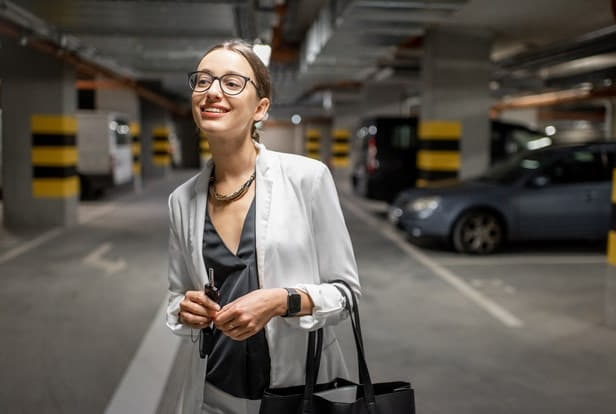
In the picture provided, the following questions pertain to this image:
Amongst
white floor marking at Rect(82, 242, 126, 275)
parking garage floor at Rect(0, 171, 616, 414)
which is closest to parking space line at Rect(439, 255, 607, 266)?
parking garage floor at Rect(0, 171, 616, 414)

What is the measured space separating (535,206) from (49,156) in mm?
7872

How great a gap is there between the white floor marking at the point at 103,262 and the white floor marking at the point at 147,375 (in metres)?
2.43

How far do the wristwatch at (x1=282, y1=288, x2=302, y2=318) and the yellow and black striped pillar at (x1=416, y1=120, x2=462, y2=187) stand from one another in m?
9.53

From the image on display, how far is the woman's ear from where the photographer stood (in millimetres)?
1806

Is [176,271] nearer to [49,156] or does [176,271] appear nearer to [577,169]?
[577,169]

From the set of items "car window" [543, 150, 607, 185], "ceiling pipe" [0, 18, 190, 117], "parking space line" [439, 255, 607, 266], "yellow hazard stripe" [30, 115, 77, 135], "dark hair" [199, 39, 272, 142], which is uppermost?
"ceiling pipe" [0, 18, 190, 117]

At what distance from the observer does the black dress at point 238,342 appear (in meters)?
1.71

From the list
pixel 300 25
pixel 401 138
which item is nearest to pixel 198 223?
pixel 300 25

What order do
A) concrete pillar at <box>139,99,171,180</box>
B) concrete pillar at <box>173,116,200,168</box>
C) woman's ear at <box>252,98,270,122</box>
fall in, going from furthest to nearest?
concrete pillar at <box>173,116,200,168</box> → concrete pillar at <box>139,99,171,180</box> → woman's ear at <box>252,98,270,122</box>

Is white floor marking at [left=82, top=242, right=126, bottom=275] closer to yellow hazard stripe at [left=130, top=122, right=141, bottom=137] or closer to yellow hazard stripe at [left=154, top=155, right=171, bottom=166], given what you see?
yellow hazard stripe at [left=130, top=122, right=141, bottom=137]

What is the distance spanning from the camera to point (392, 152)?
13.5m

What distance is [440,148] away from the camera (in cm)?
1110

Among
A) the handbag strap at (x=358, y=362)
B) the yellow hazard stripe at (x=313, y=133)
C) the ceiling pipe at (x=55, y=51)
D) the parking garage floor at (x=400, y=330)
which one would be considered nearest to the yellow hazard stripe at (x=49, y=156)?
the ceiling pipe at (x=55, y=51)

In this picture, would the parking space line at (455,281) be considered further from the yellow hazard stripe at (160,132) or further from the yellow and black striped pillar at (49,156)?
the yellow hazard stripe at (160,132)
